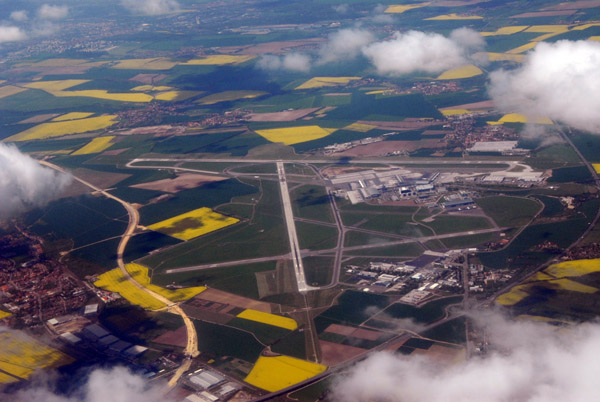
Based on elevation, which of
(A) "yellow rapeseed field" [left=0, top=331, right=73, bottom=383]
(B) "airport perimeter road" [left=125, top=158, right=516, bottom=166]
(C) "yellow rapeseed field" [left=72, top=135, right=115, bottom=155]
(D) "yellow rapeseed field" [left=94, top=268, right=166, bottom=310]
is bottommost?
(A) "yellow rapeseed field" [left=0, top=331, right=73, bottom=383]

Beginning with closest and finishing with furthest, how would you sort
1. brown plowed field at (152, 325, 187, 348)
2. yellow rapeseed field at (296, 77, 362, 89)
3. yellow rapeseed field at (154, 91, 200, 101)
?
brown plowed field at (152, 325, 187, 348)
yellow rapeseed field at (154, 91, 200, 101)
yellow rapeseed field at (296, 77, 362, 89)

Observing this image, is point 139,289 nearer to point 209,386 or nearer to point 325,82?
point 209,386

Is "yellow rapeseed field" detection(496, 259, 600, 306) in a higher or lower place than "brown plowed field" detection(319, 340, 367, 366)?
higher

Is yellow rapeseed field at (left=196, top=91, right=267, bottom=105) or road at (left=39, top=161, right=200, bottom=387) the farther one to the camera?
yellow rapeseed field at (left=196, top=91, right=267, bottom=105)

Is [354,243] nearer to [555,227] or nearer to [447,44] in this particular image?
[555,227]

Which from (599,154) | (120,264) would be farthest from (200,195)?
(599,154)

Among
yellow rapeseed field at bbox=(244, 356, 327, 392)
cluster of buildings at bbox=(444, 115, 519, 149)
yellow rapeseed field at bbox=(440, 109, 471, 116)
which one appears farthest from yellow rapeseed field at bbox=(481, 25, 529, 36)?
yellow rapeseed field at bbox=(244, 356, 327, 392)

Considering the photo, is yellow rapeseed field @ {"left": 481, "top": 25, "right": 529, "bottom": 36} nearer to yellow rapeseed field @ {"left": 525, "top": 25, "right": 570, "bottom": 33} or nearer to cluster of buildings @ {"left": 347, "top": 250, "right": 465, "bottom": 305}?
yellow rapeseed field @ {"left": 525, "top": 25, "right": 570, "bottom": 33}
